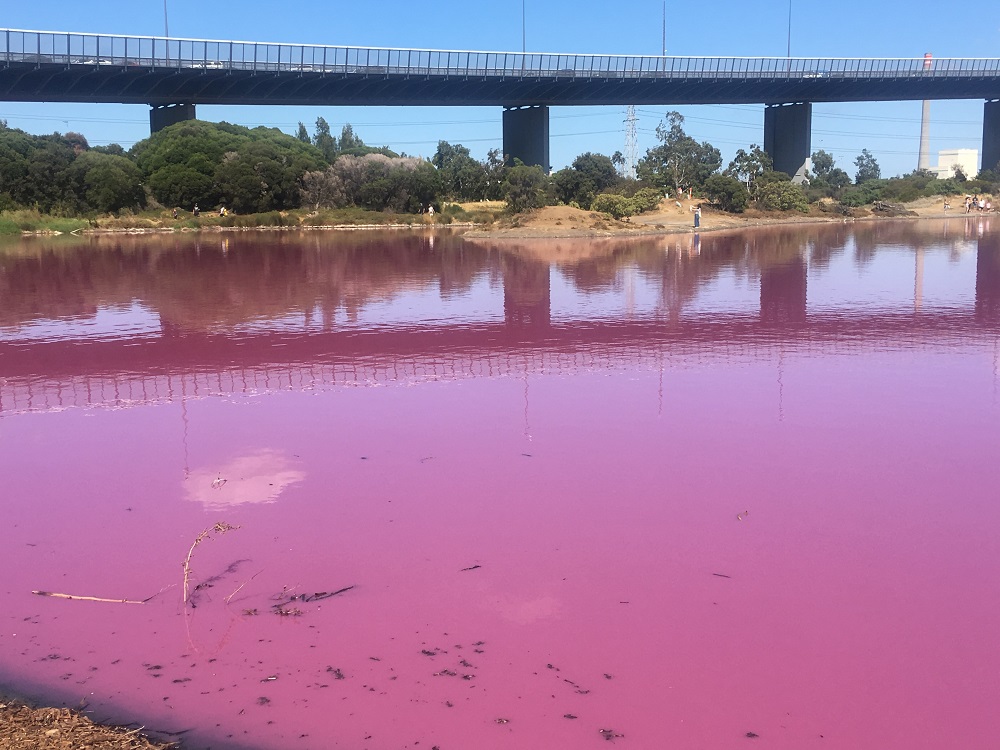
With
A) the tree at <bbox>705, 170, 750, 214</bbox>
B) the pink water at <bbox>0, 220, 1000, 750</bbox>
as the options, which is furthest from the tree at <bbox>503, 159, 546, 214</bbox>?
the pink water at <bbox>0, 220, 1000, 750</bbox>

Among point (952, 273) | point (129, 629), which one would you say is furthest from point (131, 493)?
point (952, 273)

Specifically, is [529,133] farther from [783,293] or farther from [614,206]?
[783,293]

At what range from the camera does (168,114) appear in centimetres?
6569

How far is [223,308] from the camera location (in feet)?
57.0

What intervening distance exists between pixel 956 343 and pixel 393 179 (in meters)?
52.2

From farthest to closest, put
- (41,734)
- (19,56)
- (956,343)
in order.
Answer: (19,56), (956,343), (41,734)

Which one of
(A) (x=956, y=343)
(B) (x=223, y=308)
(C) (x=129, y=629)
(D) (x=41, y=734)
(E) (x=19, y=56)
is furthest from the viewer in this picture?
(E) (x=19, y=56)

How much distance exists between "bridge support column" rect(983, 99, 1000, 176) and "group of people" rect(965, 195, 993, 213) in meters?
14.2

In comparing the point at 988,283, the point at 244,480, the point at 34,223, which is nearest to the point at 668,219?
the point at 34,223

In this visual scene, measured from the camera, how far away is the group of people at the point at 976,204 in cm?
6631

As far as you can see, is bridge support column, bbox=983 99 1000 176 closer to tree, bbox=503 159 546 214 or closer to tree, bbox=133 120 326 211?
tree, bbox=503 159 546 214

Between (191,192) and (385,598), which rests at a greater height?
(191,192)

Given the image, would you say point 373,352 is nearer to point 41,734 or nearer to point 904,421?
point 904,421

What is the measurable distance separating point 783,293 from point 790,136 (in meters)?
63.7
